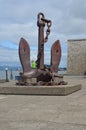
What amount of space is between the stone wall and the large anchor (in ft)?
104

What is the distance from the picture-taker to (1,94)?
13031mm

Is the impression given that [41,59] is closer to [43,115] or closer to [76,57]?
[43,115]

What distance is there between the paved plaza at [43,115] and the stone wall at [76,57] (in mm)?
36321

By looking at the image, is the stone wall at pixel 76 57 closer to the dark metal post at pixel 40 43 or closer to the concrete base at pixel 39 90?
the dark metal post at pixel 40 43

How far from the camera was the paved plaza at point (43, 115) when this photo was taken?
6.98m

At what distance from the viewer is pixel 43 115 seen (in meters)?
8.11

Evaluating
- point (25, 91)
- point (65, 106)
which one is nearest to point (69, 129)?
point (65, 106)

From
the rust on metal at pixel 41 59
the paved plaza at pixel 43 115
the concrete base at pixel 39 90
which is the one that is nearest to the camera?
the paved plaza at pixel 43 115

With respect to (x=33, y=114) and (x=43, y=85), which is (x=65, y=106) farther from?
(x=43, y=85)

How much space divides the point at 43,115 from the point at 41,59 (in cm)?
658

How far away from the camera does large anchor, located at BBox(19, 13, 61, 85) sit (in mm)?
13789

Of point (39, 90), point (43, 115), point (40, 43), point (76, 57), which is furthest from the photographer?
point (76, 57)

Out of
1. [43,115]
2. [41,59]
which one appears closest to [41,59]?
[41,59]

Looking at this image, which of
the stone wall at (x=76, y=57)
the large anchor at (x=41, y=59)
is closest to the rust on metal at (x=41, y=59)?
the large anchor at (x=41, y=59)
